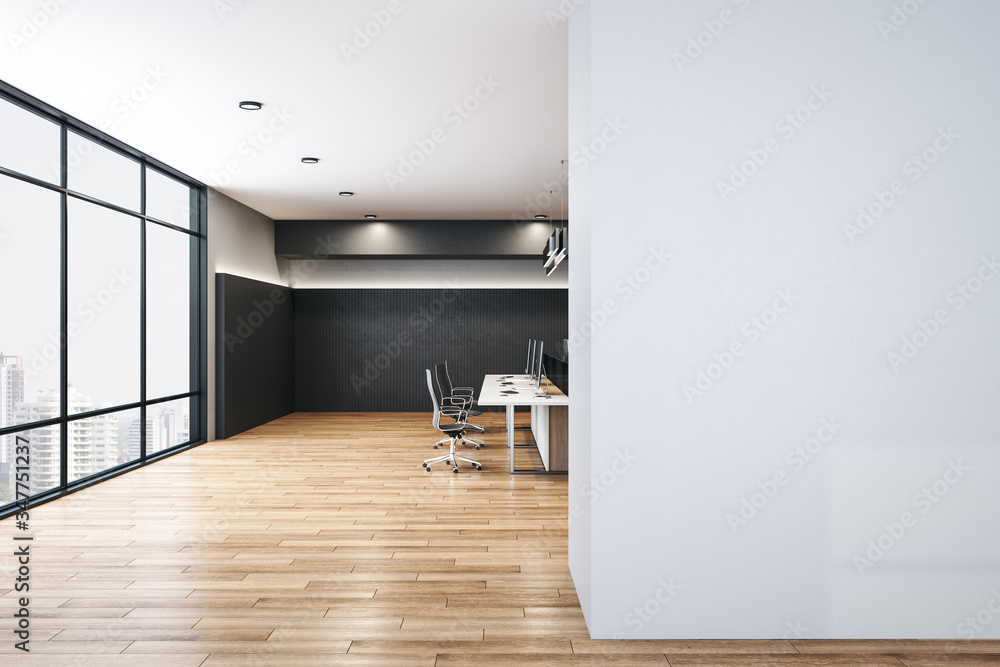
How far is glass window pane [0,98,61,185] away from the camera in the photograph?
175 inches

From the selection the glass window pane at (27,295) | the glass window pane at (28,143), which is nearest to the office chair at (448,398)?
the glass window pane at (27,295)

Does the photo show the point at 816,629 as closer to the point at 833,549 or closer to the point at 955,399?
the point at 833,549

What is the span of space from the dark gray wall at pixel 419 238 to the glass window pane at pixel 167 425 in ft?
11.4

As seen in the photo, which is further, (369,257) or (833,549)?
(369,257)

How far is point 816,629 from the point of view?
2602mm

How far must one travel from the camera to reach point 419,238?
32.2 feet

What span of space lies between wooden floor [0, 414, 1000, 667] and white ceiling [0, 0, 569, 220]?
9.80ft

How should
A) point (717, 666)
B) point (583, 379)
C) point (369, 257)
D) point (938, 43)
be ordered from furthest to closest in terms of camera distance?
point (369, 257) → point (583, 379) → point (938, 43) → point (717, 666)

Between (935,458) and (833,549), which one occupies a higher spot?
(935,458)

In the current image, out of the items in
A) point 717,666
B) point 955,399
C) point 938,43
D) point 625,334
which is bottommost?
point 717,666

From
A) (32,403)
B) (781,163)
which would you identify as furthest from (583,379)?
(32,403)

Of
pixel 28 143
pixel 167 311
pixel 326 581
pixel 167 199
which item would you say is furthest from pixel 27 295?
pixel 326 581

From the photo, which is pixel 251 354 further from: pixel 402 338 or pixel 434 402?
pixel 434 402

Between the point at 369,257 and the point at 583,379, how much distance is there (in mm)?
7671
